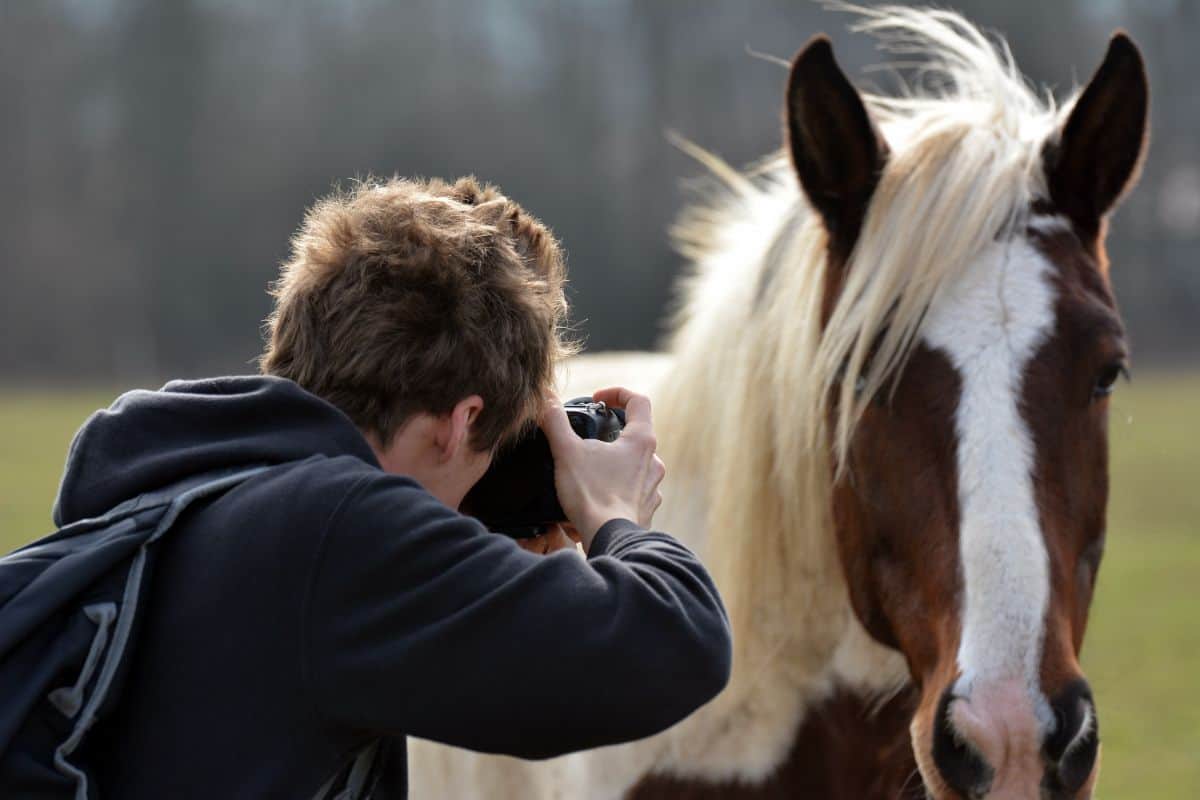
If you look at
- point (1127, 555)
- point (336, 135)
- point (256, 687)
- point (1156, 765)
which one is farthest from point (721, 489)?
point (336, 135)

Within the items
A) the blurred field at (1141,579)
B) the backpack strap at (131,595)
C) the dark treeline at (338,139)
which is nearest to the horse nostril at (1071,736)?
the blurred field at (1141,579)

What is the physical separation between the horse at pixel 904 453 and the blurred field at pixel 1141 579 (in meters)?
0.54

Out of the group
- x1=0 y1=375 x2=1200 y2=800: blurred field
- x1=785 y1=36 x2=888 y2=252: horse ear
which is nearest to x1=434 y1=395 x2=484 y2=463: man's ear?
x1=785 y1=36 x2=888 y2=252: horse ear

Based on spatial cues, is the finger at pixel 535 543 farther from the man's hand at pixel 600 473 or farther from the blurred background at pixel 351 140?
the blurred background at pixel 351 140

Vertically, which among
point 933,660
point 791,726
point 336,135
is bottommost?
point 336,135

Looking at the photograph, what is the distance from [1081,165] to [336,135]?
40.6 metres

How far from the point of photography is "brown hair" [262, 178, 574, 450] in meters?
1.50

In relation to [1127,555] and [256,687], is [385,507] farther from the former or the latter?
[1127,555]

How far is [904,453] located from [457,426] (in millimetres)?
878

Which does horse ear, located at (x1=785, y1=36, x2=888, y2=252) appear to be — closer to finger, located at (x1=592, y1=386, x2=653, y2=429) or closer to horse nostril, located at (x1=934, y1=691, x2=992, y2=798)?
finger, located at (x1=592, y1=386, x2=653, y2=429)

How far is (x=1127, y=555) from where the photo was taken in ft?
39.7

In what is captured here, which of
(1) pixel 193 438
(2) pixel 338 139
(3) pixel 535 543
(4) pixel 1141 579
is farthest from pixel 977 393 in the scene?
(2) pixel 338 139

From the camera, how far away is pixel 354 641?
1354mm

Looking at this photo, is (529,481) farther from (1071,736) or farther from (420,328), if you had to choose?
(1071,736)
